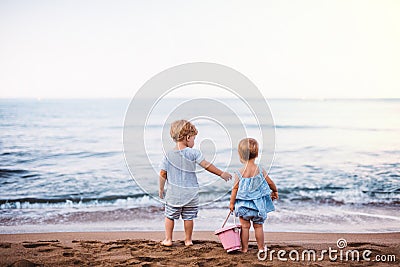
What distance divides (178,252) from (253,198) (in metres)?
0.81

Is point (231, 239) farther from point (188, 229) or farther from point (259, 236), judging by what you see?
point (188, 229)

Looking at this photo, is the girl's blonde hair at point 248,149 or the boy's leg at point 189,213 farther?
the boy's leg at point 189,213

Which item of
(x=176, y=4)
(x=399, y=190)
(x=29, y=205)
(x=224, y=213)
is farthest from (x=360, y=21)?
(x=29, y=205)

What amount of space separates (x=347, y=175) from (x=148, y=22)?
926cm

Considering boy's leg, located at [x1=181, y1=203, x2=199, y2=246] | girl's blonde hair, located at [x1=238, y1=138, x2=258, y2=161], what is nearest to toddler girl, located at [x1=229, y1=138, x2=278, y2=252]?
girl's blonde hair, located at [x1=238, y1=138, x2=258, y2=161]

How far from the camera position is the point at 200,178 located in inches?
Result: 333

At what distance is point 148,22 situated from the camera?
15195 mm

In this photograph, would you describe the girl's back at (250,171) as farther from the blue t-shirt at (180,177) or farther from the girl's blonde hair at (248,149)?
the blue t-shirt at (180,177)

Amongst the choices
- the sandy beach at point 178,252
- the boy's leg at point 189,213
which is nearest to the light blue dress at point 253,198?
the sandy beach at point 178,252

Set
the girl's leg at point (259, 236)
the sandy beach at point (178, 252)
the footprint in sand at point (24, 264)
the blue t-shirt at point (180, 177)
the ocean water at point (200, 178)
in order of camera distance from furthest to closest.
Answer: the ocean water at point (200, 178) < the blue t-shirt at point (180, 177) < the girl's leg at point (259, 236) < the sandy beach at point (178, 252) < the footprint in sand at point (24, 264)

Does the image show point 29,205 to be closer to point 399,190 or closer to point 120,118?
point 399,190

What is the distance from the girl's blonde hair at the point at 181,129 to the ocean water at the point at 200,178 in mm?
1686

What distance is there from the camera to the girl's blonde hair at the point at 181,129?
3748 mm

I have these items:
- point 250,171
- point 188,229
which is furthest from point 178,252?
point 250,171
